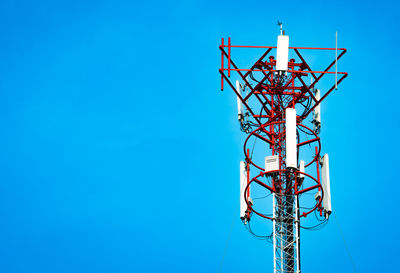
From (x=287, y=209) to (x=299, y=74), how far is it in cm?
916

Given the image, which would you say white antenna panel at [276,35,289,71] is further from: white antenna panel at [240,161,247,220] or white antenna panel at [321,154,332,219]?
white antenna panel at [240,161,247,220]

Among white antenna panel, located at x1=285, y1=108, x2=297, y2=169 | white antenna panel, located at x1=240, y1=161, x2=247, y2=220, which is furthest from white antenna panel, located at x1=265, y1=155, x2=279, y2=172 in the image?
white antenna panel, located at x1=240, y1=161, x2=247, y2=220

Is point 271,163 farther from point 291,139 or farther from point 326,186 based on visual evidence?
point 326,186

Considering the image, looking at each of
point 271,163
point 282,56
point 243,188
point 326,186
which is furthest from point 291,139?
point 282,56

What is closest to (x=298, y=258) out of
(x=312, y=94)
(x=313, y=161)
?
(x=313, y=161)

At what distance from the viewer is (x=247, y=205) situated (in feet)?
169

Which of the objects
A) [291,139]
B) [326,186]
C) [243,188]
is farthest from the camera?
[243,188]

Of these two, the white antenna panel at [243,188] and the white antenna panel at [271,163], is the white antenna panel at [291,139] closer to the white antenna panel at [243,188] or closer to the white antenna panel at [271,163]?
the white antenna panel at [271,163]

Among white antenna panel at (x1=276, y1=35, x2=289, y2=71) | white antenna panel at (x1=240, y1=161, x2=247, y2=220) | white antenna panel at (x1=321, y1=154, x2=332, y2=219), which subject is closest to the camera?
white antenna panel at (x1=321, y1=154, x2=332, y2=219)

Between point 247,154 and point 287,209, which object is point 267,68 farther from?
point 287,209

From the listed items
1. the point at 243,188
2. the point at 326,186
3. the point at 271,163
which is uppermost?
the point at 271,163

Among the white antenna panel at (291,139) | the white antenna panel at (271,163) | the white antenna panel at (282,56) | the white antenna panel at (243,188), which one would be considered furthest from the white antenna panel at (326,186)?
the white antenna panel at (282,56)

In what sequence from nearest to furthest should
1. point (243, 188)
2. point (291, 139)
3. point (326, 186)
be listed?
point (291, 139), point (326, 186), point (243, 188)

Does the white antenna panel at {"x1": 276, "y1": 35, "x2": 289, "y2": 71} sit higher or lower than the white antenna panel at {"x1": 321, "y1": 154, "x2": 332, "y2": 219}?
higher
